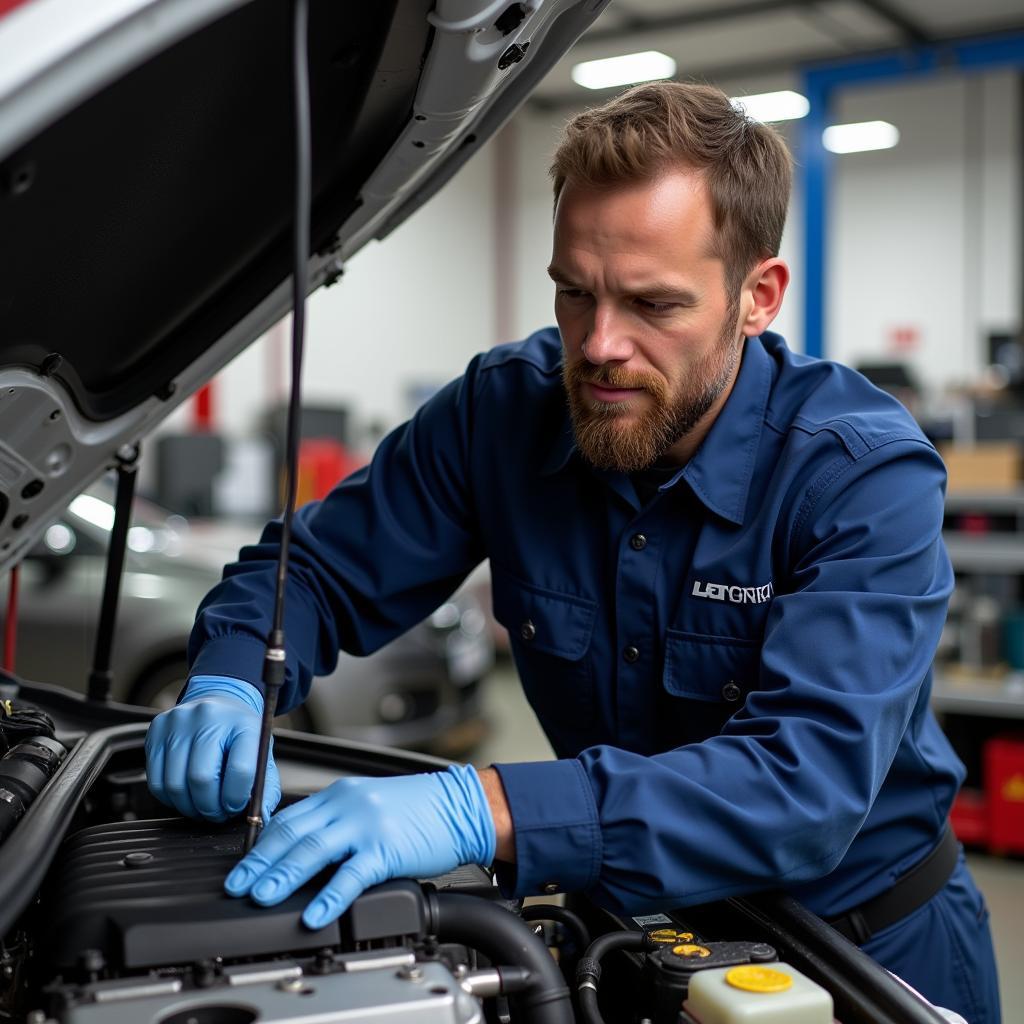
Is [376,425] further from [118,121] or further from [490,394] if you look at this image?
[118,121]

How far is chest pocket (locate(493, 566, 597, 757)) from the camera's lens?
4.57 ft

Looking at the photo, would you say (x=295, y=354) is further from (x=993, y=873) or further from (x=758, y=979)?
(x=993, y=873)

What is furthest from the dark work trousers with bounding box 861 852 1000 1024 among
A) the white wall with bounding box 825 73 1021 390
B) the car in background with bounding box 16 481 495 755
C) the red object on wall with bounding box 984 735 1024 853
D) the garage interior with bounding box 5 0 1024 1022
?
the white wall with bounding box 825 73 1021 390

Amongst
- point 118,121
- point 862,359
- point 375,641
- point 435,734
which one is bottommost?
point 435,734

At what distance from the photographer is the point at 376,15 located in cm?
104

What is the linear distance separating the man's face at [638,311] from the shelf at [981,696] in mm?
2763

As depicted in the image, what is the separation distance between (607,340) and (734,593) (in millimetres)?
309

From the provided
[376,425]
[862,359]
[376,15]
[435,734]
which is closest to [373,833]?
[376,15]

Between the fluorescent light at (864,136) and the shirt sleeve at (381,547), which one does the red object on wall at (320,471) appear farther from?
the fluorescent light at (864,136)

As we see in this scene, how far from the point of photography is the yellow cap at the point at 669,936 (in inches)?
39.0

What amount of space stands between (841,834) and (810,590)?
0.23 metres

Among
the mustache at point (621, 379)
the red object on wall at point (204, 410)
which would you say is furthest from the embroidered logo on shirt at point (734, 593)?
the red object on wall at point (204, 410)

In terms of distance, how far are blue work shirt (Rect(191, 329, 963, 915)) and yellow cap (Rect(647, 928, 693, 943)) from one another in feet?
0.10

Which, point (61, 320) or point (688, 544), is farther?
point (688, 544)
